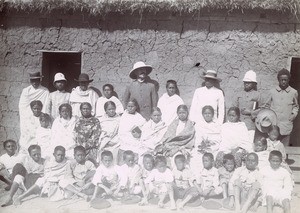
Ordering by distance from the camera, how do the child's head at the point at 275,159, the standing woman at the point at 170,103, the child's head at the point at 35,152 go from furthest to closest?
the standing woman at the point at 170,103 < the child's head at the point at 35,152 < the child's head at the point at 275,159

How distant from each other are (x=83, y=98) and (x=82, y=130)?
1.98ft

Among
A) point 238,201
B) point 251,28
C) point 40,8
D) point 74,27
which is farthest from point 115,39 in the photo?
point 238,201

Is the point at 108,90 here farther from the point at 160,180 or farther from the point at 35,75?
the point at 160,180

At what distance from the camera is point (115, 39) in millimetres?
5855

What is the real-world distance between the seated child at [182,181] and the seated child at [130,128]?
62 cm

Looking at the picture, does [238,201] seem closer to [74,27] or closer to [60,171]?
[60,171]

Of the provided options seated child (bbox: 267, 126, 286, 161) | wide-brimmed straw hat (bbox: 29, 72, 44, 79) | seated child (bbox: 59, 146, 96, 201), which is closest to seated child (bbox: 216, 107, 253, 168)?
seated child (bbox: 267, 126, 286, 161)

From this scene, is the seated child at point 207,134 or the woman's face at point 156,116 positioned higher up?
the woman's face at point 156,116

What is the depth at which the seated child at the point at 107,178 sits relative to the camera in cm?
466

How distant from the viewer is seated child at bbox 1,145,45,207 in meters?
4.76

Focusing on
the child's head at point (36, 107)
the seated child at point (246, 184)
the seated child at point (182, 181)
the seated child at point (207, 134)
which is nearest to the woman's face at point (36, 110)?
the child's head at point (36, 107)

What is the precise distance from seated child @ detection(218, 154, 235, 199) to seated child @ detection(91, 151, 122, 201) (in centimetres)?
125

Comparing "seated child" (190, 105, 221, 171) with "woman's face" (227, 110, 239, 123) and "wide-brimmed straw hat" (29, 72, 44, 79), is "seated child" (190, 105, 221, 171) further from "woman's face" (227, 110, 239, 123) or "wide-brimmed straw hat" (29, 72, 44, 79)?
"wide-brimmed straw hat" (29, 72, 44, 79)

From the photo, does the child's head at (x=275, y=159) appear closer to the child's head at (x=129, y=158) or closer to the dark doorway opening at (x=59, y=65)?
the child's head at (x=129, y=158)
